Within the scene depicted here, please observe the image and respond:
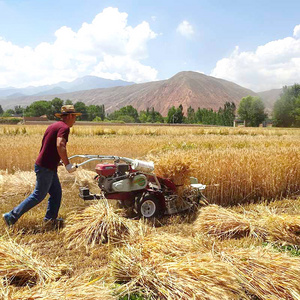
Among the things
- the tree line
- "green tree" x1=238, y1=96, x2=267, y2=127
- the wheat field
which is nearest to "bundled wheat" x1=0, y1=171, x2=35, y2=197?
the wheat field

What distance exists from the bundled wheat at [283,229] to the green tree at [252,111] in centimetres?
8381

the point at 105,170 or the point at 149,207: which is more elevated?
the point at 105,170

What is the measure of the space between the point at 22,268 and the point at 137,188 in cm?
221

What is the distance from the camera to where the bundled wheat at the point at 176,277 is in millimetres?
2473

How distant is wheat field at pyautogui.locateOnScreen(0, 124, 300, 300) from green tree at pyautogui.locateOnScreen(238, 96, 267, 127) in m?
80.5

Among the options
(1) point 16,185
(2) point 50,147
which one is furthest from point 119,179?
(1) point 16,185

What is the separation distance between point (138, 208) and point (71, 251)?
1.35m

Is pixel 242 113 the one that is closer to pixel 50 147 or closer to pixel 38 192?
pixel 50 147

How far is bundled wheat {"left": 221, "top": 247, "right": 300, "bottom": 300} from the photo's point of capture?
2.61 metres

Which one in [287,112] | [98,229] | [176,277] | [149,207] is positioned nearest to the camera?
[176,277]

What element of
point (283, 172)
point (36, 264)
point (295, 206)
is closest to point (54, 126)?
point (36, 264)

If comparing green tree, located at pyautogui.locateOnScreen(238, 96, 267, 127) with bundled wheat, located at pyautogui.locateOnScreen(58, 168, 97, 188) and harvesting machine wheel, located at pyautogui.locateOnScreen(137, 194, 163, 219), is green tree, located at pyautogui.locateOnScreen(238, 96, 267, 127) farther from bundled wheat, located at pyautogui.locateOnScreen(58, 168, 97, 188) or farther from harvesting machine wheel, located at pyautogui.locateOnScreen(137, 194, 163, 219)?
harvesting machine wheel, located at pyautogui.locateOnScreen(137, 194, 163, 219)

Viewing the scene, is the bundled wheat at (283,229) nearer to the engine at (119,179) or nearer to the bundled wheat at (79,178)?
the engine at (119,179)

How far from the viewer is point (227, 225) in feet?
14.3
